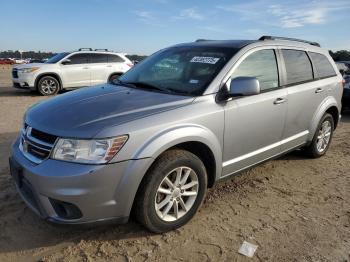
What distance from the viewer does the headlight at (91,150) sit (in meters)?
2.74

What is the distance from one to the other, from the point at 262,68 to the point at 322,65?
174 centimetres

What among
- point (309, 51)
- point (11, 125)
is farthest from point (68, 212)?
point (11, 125)

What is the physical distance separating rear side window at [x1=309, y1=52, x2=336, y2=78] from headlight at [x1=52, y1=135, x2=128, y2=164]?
358cm

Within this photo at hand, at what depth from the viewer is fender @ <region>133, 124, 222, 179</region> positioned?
9.52 ft

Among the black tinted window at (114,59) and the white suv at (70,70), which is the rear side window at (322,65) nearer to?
the white suv at (70,70)

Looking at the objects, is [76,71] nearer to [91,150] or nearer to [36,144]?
[36,144]

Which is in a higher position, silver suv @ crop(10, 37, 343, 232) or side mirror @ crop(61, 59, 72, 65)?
side mirror @ crop(61, 59, 72, 65)

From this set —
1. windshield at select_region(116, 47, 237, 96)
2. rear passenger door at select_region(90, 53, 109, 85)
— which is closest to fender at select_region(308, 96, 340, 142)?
windshield at select_region(116, 47, 237, 96)

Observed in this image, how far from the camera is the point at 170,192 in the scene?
10.6ft

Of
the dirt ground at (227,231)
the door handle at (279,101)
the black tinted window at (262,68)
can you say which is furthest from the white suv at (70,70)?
the door handle at (279,101)

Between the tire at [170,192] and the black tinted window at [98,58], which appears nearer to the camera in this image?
the tire at [170,192]

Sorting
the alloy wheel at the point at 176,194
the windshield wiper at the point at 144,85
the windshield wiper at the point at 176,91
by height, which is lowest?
the alloy wheel at the point at 176,194

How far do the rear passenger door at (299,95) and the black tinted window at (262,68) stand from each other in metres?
0.21

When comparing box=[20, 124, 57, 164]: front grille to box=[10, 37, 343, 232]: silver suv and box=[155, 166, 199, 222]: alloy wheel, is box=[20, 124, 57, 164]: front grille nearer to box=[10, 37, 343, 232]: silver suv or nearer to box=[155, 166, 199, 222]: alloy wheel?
box=[10, 37, 343, 232]: silver suv
